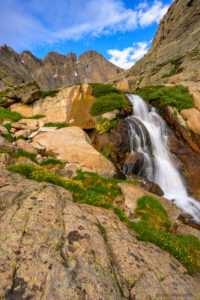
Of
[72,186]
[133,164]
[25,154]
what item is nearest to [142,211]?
[72,186]

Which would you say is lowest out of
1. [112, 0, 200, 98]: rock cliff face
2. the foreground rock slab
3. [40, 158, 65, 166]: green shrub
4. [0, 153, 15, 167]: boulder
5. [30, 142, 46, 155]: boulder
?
the foreground rock slab

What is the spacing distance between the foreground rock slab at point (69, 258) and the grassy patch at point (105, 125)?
1120cm

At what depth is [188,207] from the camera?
33.9ft

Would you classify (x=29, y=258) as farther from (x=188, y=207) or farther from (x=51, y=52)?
(x=51, y=52)

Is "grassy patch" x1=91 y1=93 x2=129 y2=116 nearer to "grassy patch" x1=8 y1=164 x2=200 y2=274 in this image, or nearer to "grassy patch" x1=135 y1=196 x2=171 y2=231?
"grassy patch" x1=8 y1=164 x2=200 y2=274

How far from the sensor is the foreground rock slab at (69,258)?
2.31 m

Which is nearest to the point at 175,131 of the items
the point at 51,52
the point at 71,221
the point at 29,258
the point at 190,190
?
the point at 190,190

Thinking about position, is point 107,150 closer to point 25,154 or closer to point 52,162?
point 52,162

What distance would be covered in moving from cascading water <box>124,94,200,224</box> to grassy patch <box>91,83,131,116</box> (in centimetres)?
230

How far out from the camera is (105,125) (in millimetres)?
15164

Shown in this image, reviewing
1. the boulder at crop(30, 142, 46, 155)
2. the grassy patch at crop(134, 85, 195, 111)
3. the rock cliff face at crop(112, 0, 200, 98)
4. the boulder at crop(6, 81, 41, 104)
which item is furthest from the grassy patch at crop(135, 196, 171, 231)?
the rock cliff face at crop(112, 0, 200, 98)

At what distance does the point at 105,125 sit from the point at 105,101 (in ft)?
12.5

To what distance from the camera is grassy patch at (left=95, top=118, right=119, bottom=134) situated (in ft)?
48.9

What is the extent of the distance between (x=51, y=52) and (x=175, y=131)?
212 meters
